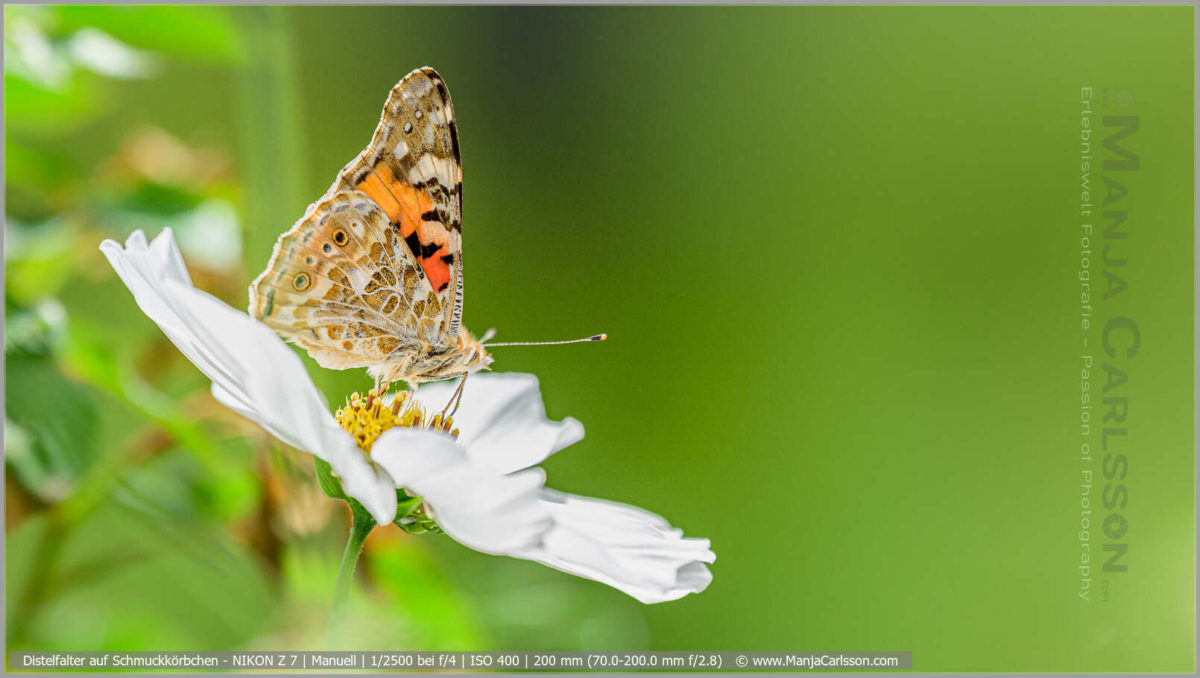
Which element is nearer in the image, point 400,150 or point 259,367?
point 259,367

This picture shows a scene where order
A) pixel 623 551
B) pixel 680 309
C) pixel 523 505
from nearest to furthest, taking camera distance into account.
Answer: pixel 523 505, pixel 623 551, pixel 680 309

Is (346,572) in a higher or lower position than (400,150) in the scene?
lower

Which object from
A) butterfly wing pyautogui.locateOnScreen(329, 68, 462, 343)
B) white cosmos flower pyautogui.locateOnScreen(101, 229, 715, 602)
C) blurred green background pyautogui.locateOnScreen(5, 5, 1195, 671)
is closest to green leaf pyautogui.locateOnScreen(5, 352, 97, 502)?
blurred green background pyautogui.locateOnScreen(5, 5, 1195, 671)

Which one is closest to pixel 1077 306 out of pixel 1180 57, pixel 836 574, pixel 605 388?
pixel 1180 57

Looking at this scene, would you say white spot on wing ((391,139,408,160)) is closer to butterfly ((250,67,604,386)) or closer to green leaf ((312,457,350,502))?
butterfly ((250,67,604,386))

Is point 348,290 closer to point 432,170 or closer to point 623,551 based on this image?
point 432,170

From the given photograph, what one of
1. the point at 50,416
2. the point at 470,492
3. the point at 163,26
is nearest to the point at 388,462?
the point at 470,492

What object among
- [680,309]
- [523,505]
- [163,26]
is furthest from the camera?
[680,309]
